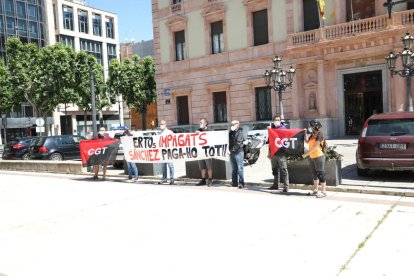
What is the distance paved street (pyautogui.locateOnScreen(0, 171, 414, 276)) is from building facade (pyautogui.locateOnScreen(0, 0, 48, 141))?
4894 cm

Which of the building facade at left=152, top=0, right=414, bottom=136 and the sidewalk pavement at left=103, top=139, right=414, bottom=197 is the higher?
the building facade at left=152, top=0, right=414, bottom=136

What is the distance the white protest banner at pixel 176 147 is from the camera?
1134 cm

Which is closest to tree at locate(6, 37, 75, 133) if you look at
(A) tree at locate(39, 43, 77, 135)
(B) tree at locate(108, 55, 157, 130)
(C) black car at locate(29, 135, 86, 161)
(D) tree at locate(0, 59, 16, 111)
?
(A) tree at locate(39, 43, 77, 135)

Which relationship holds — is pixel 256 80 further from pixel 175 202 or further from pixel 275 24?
pixel 175 202

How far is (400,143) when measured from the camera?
373 inches

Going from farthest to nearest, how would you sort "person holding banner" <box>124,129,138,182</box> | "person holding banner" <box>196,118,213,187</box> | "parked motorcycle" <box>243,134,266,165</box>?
"parked motorcycle" <box>243,134,266,165</box>, "person holding banner" <box>124,129,138,182</box>, "person holding banner" <box>196,118,213,187</box>

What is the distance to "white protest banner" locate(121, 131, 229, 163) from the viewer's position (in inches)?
446

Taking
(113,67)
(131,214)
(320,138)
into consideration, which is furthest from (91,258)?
Answer: (113,67)

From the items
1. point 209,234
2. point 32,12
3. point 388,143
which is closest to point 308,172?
point 388,143

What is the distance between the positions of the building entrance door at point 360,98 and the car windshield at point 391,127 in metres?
15.4

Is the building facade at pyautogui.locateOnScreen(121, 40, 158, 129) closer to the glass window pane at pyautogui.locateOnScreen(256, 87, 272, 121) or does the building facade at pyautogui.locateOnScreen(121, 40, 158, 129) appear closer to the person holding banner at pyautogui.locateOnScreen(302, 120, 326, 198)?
the glass window pane at pyautogui.locateOnScreen(256, 87, 272, 121)

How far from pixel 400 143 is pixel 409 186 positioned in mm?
1055

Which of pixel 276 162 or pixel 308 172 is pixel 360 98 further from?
pixel 276 162

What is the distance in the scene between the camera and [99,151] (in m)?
13.9
